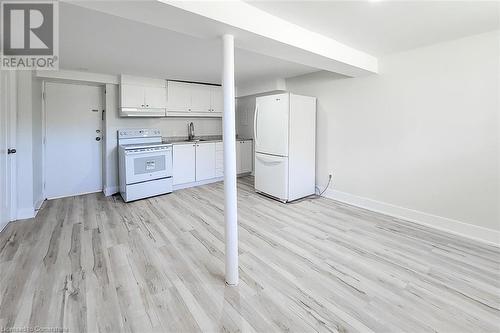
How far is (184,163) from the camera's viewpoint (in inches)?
193

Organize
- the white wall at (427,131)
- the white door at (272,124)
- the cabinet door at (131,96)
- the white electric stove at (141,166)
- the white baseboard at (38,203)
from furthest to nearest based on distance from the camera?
the cabinet door at (131,96) → the white electric stove at (141,166) → the white door at (272,124) → the white baseboard at (38,203) → the white wall at (427,131)

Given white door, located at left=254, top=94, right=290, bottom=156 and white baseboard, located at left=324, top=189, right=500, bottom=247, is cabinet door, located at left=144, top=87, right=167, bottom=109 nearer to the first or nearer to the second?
white door, located at left=254, top=94, right=290, bottom=156

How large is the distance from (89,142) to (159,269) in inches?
135

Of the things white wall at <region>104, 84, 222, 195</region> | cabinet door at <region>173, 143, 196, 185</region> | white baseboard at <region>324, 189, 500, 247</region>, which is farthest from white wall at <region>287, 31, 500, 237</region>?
white wall at <region>104, 84, 222, 195</region>

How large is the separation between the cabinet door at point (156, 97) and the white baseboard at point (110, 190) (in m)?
1.63

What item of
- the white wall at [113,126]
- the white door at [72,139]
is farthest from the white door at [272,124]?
the white door at [72,139]

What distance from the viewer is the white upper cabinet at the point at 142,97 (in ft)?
14.0

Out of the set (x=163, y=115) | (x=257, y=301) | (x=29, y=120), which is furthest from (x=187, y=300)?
(x=163, y=115)

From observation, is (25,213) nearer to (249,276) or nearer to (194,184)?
(194,184)

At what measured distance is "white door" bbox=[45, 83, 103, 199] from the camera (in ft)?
13.5

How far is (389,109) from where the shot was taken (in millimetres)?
3379

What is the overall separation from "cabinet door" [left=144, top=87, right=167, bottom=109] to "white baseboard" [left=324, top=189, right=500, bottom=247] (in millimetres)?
3598

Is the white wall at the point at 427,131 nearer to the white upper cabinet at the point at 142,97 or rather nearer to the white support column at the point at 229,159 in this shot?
the white support column at the point at 229,159

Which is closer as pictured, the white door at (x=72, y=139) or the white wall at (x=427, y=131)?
the white wall at (x=427, y=131)
